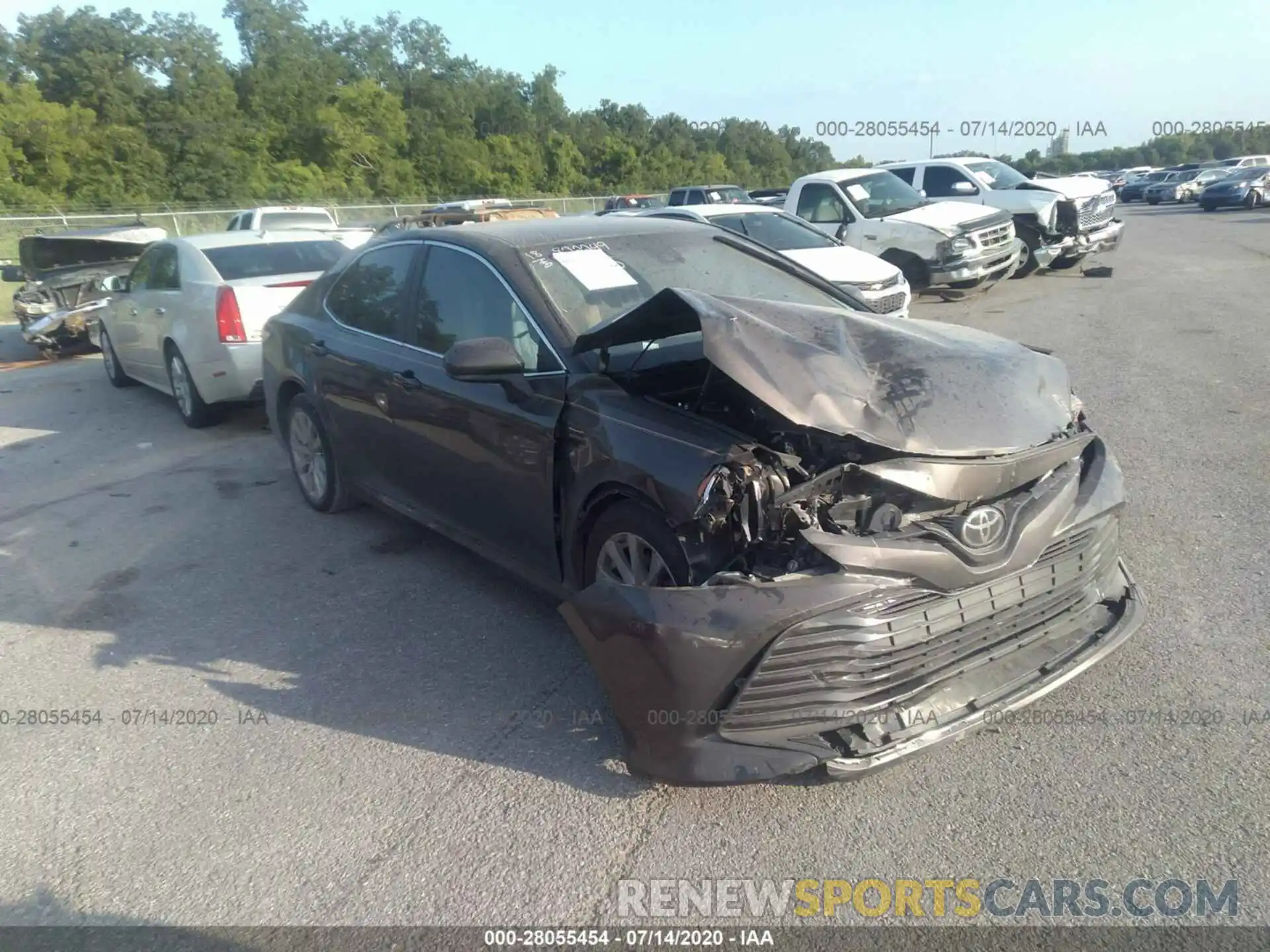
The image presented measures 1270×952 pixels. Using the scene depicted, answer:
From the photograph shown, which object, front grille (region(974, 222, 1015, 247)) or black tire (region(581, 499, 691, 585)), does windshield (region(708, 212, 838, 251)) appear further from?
black tire (region(581, 499, 691, 585))

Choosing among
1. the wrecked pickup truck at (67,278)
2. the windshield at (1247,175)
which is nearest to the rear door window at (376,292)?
the wrecked pickup truck at (67,278)

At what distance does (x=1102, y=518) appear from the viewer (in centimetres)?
352

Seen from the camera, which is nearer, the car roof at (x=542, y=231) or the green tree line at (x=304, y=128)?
the car roof at (x=542, y=231)

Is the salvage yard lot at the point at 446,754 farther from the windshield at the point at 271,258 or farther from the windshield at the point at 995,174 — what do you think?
the windshield at the point at 995,174

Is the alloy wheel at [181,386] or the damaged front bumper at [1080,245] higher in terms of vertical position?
the damaged front bumper at [1080,245]

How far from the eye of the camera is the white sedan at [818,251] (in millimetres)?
10203

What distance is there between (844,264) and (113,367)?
26.5 ft

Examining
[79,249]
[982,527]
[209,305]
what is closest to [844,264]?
[209,305]

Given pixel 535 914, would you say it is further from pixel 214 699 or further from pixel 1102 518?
pixel 1102 518

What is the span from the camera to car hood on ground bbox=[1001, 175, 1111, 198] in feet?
52.1

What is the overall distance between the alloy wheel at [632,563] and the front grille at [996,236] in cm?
1083

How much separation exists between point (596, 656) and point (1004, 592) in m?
1.32

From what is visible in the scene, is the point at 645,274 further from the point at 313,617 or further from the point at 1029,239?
the point at 1029,239

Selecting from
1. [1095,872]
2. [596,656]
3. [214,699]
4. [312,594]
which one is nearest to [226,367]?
[312,594]
